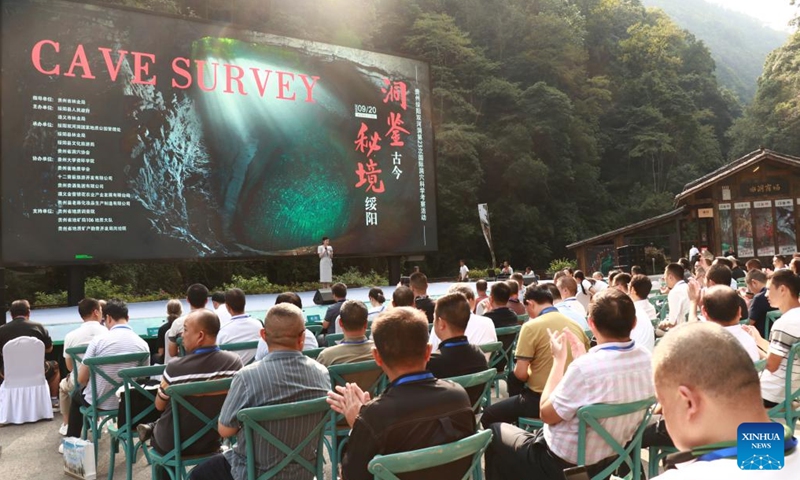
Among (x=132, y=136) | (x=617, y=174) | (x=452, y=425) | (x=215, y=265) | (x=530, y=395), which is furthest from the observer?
(x=617, y=174)

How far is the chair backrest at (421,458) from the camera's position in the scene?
1704 millimetres

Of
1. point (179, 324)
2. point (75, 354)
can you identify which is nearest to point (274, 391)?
point (75, 354)

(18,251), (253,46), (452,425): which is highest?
(253,46)

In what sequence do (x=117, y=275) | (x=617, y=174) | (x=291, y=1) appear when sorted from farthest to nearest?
1. (x=617, y=174)
2. (x=291, y=1)
3. (x=117, y=275)

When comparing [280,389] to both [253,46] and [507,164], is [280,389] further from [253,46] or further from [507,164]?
[507,164]

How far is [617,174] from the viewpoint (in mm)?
32875

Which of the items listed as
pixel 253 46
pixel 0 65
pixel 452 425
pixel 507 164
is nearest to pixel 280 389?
pixel 452 425

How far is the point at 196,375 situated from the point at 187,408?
0.18 m

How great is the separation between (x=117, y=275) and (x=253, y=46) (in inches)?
347

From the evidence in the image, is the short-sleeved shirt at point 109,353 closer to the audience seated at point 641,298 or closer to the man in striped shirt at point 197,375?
the man in striped shirt at point 197,375

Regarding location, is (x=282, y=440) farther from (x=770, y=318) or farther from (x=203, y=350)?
(x=770, y=318)

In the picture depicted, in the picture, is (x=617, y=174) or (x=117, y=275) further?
(x=617, y=174)

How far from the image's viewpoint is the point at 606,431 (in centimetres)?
229

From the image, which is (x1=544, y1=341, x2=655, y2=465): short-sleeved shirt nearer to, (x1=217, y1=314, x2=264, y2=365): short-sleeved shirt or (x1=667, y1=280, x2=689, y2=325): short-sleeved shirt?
(x1=217, y1=314, x2=264, y2=365): short-sleeved shirt
